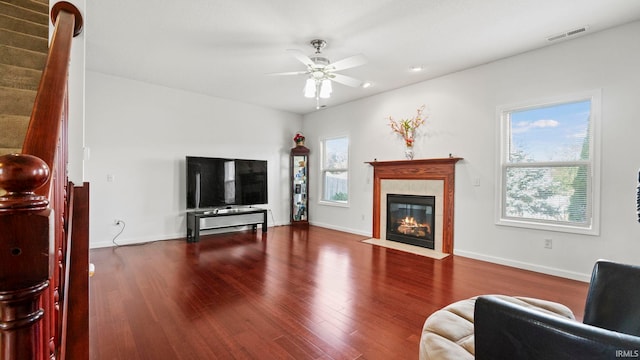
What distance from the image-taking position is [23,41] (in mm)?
A: 2000

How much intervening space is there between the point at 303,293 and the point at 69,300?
6.17 ft

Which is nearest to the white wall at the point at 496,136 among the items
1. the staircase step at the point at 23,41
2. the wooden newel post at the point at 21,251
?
the wooden newel post at the point at 21,251

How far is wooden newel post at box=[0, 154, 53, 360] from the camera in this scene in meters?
0.43

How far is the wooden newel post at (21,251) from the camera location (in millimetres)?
427

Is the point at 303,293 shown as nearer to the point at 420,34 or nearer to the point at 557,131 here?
the point at 420,34

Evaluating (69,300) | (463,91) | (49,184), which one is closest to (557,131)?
(463,91)

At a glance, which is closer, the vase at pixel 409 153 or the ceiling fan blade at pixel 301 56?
the ceiling fan blade at pixel 301 56

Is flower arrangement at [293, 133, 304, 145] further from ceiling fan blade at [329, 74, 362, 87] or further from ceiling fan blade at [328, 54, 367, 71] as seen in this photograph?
ceiling fan blade at [328, 54, 367, 71]

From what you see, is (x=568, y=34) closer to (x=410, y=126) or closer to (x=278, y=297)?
(x=410, y=126)

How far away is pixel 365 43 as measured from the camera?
11.3 ft

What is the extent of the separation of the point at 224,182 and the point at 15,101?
3.89m

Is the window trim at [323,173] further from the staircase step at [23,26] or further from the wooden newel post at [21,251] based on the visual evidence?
the wooden newel post at [21,251]

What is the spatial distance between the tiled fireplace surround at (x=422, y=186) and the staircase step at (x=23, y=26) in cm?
450

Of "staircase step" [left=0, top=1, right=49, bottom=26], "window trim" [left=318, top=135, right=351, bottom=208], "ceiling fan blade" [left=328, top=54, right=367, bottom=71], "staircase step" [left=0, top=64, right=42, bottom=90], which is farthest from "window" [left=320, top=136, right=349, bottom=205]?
"staircase step" [left=0, top=64, right=42, bottom=90]
